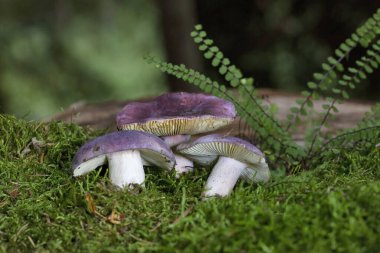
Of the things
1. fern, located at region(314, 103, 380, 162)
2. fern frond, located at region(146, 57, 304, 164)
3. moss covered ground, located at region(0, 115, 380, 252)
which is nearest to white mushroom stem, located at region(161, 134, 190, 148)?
moss covered ground, located at region(0, 115, 380, 252)

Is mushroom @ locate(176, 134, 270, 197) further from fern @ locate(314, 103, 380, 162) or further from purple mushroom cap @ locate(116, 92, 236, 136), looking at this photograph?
fern @ locate(314, 103, 380, 162)

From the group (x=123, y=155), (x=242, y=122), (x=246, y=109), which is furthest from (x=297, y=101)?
(x=123, y=155)

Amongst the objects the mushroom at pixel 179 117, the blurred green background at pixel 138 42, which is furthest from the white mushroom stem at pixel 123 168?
the blurred green background at pixel 138 42

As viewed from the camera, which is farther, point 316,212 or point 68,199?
point 68,199

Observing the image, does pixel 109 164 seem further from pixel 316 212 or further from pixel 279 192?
pixel 316 212

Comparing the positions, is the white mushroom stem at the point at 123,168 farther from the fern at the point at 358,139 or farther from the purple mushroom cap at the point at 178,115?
the fern at the point at 358,139

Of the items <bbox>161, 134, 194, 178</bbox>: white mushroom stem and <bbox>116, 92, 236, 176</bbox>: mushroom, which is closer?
<bbox>116, 92, 236, 176</bbox>: mushroom

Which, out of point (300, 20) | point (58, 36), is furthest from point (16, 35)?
point (300, 20)

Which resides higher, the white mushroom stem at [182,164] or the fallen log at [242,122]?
the fallen log at [242,122]
